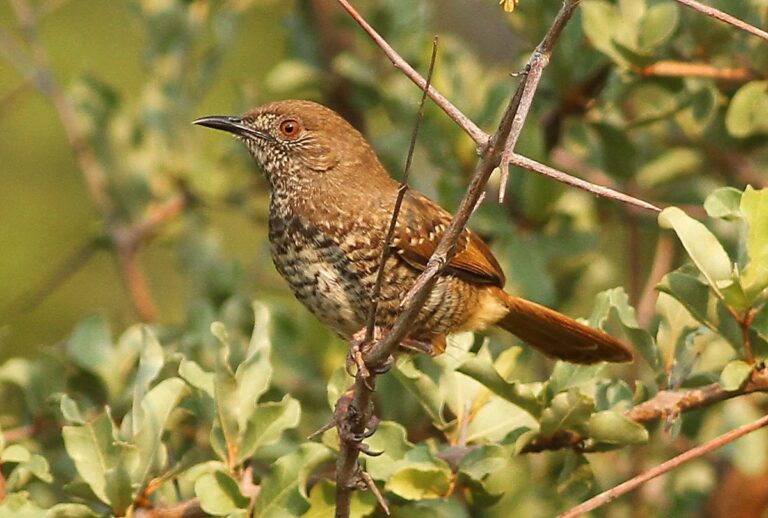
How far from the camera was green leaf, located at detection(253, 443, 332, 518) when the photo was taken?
336cm

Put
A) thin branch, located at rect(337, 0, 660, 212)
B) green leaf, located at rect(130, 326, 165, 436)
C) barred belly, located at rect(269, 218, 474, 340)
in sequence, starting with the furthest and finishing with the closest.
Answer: barred belly, located at rect(269, 218, 474, 340) → green leaf, located at rect(130, 326, 165, 436) → thin branch, located at rect(337, 0, 660, 212)

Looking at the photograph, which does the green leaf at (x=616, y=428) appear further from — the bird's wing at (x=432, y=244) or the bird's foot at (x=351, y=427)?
the bird's wing at (x=432, y=244)

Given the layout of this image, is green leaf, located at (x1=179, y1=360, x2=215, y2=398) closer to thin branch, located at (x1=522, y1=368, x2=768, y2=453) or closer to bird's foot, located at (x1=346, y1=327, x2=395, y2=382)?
bird's foot, located at (x1=346, y1=327, x2=395, y2=382)

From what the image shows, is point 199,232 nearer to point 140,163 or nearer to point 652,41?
point 140,163

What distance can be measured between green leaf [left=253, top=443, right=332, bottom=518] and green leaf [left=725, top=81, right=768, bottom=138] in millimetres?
1857

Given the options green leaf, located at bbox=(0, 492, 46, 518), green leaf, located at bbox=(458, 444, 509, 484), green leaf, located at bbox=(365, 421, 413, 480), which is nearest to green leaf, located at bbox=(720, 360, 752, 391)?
green leaf, located at bbox=(458, 444, 509, 484)

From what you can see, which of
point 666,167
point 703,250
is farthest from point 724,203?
point 666,167

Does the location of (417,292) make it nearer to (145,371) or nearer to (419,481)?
(419,481)

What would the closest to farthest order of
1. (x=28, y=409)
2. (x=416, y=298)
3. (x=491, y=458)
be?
(x=416, y=298)
(x=491, y=458)
(x=28, y=409)

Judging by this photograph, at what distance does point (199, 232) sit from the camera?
5.43m

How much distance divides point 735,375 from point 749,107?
139cm

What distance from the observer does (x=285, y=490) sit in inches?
133

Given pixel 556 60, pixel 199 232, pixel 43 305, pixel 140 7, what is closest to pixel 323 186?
pixel 556 60

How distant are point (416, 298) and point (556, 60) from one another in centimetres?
203
